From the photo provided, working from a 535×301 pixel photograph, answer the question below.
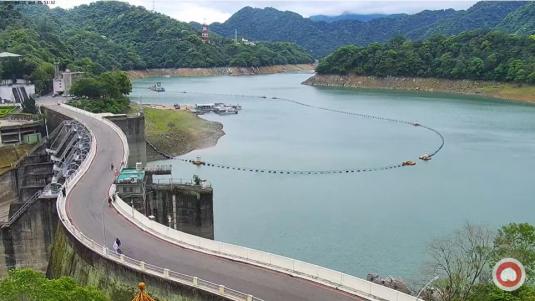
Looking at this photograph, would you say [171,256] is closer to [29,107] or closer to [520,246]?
[520,246]

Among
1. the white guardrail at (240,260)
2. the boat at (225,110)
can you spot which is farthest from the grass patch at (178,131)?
the white guardrail at (240,260)

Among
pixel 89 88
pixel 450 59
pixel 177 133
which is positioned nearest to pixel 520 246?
pixel 177 133

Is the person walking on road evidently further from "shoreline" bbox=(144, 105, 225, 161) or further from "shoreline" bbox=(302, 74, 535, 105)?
"shoreline" bbox=(302, 74, 535, 105)

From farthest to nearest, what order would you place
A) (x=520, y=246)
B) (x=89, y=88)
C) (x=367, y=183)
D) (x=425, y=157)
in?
(x=89, y=88)
(x=425, y=157)
(x=367, y=183)
(x=520, y=246)

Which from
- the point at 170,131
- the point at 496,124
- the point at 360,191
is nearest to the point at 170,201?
the point at 360,191

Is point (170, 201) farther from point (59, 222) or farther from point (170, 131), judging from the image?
point (170, 131)

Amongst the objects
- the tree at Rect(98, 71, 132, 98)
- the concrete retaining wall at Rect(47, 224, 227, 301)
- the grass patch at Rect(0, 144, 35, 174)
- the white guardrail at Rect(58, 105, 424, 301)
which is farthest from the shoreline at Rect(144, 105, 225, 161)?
the white guardrail at Rect(58, 105, 424, 301)
